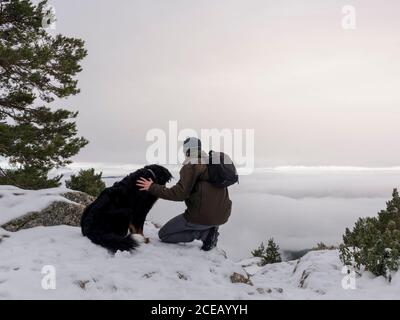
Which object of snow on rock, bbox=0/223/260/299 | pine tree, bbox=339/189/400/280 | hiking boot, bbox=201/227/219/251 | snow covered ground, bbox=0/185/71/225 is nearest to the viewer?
snow on rock, bbox=0/223/260/299

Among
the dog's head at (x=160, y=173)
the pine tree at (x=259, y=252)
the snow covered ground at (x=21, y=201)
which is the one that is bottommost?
the pine tree at (x=259, y=252)

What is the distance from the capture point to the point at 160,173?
6.61 metres

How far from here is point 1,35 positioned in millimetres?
15867

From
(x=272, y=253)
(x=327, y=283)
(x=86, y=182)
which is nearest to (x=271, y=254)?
(x=272, y=253)

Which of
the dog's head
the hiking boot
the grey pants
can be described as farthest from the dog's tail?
the hiking boot

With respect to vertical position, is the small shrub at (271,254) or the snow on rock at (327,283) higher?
the snow on rock at (327,283)

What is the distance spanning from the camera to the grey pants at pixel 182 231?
258 inches

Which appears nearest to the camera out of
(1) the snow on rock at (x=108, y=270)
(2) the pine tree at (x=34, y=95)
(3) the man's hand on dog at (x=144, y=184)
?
(1) the snow on rock at (x=108, y=270)

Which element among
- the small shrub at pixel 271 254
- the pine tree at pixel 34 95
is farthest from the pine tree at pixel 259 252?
the pine tree at pixel 34 95

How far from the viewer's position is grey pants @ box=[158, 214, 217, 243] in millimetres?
6547

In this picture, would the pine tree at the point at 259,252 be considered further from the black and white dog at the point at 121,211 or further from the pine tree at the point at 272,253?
the black and white dog at the point at 121,211

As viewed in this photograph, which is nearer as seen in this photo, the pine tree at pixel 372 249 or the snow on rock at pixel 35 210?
the pine tree at pixel 372 249

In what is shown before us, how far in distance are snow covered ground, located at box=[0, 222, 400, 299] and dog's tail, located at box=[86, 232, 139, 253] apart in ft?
0.34

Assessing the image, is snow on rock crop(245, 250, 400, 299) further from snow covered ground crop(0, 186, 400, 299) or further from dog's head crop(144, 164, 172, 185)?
dog's head crop(144, 164, 172, 185)
